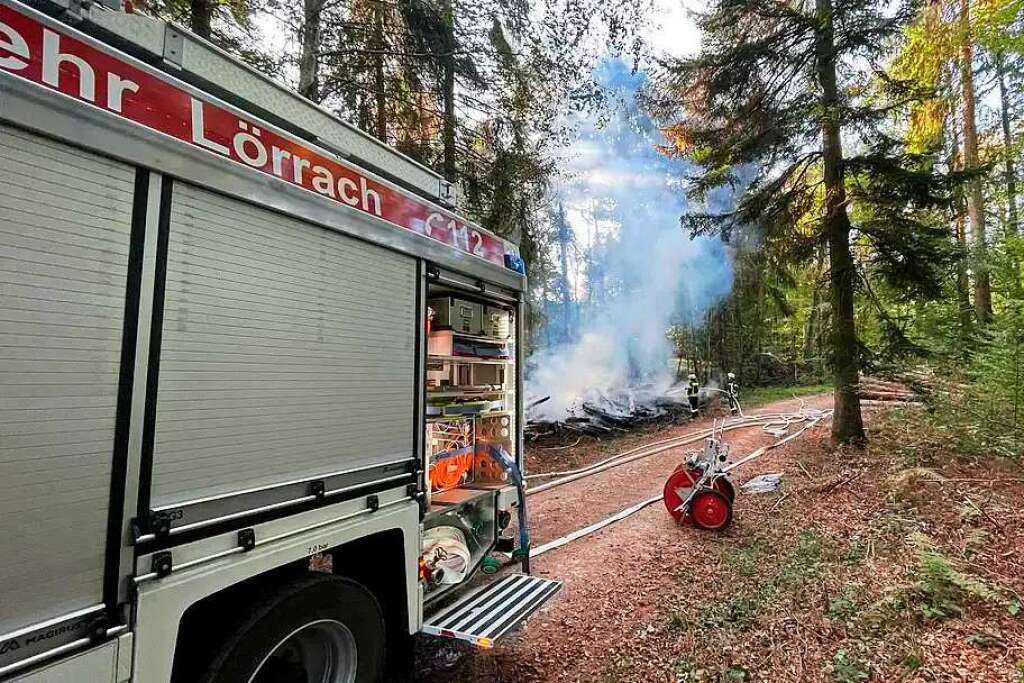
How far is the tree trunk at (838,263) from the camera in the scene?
920 cm

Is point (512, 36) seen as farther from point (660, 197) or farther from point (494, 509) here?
point (660, 197)

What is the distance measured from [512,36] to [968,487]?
8.89m

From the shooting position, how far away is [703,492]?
19.9 ft

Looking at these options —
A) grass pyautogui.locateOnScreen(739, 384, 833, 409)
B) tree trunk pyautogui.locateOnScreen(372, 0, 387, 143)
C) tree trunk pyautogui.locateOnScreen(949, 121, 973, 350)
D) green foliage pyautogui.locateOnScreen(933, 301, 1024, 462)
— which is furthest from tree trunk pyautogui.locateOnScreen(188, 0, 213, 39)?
grass pyautogui.locateOnScreen(739, 384, 833, 409)

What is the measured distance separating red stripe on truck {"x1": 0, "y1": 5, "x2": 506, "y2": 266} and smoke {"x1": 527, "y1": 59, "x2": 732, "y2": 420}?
11.3 meters

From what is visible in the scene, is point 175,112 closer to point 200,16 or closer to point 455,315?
point 455,315

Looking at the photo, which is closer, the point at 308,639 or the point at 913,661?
the point at 308,639

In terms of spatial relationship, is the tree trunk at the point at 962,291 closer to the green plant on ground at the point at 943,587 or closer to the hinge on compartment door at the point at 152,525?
the green plant on ground at the point at 943,587

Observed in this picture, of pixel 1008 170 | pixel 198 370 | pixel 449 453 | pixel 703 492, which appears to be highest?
pixel 1008 170

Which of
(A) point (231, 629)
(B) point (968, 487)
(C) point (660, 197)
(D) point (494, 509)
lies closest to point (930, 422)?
(B) point (968, 487)

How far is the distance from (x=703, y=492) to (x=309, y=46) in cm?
742

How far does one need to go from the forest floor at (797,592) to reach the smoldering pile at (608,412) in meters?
5.05

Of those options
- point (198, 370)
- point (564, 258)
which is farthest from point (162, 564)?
point (564, 258)

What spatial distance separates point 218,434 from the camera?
2051 mm
